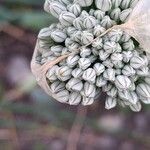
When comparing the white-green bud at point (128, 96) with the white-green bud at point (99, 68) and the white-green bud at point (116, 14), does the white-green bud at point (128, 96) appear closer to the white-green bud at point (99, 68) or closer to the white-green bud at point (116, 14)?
the white-green bud at point (99, 68)

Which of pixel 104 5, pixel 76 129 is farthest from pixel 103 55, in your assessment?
pixel 76 129

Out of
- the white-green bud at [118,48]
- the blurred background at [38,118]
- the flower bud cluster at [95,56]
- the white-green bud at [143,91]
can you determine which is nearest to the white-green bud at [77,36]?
the flower bud cluster at [95,56]

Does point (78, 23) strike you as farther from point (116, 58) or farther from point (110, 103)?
point (110, 103)

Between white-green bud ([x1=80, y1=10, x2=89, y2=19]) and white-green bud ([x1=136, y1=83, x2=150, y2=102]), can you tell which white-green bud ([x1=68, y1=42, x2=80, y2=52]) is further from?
white-green bud ([x1=136, y1=83, x2=150, y2=102])

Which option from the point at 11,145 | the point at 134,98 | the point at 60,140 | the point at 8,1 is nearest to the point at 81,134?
the point at 60,140

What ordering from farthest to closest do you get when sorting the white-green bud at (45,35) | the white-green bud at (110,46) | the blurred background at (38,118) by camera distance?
the blurred background at (38,118) → the white-green bud at (45,35) → the white-green bud at (110,46)

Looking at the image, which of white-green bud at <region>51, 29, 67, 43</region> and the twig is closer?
white-green bud at <region>51, 29, 67, 43</region>

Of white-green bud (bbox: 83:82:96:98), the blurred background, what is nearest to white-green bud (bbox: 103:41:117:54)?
white-green bud (bbox: 83:82:96:98)
